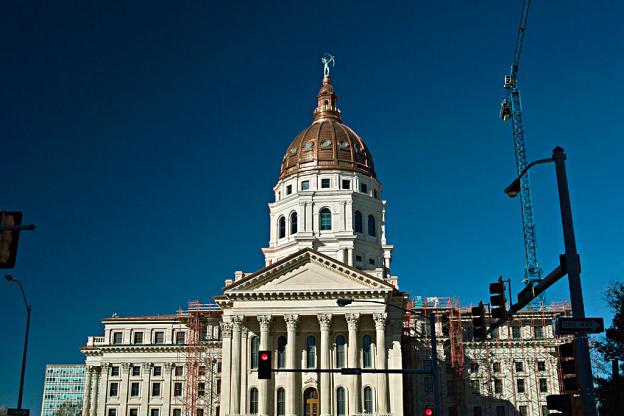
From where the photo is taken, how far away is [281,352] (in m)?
64.9

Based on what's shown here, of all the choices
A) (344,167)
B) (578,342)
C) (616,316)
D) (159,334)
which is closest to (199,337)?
(159,334)

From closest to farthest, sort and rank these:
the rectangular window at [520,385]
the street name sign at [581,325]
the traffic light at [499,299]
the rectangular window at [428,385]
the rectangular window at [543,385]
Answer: the street name sign at [581,325]
the traffic light at [499,299]
the rectangular window at [428,385]
the rectangular window at [543,385]
the rectangular window at [520,385]

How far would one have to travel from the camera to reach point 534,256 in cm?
10281

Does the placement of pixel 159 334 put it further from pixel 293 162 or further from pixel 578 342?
pixel 578 342

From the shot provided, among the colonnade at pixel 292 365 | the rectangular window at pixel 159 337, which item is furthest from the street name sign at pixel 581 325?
the rectangular window at pixel 159 337

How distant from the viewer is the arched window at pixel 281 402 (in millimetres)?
63066

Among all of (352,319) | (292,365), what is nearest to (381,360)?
(352,319)

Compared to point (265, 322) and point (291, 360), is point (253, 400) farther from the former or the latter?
point (265, 322)

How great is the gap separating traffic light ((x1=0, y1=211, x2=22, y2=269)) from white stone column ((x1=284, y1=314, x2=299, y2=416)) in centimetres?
4763

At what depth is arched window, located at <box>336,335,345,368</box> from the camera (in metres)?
64.2

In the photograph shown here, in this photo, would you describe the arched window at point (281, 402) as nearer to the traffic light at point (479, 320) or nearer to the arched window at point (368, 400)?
the arched window at point (368, 400)

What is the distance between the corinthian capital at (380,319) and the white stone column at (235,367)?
37.9ft

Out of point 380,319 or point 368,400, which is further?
point 368,400

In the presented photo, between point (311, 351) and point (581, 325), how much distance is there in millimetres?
50972
